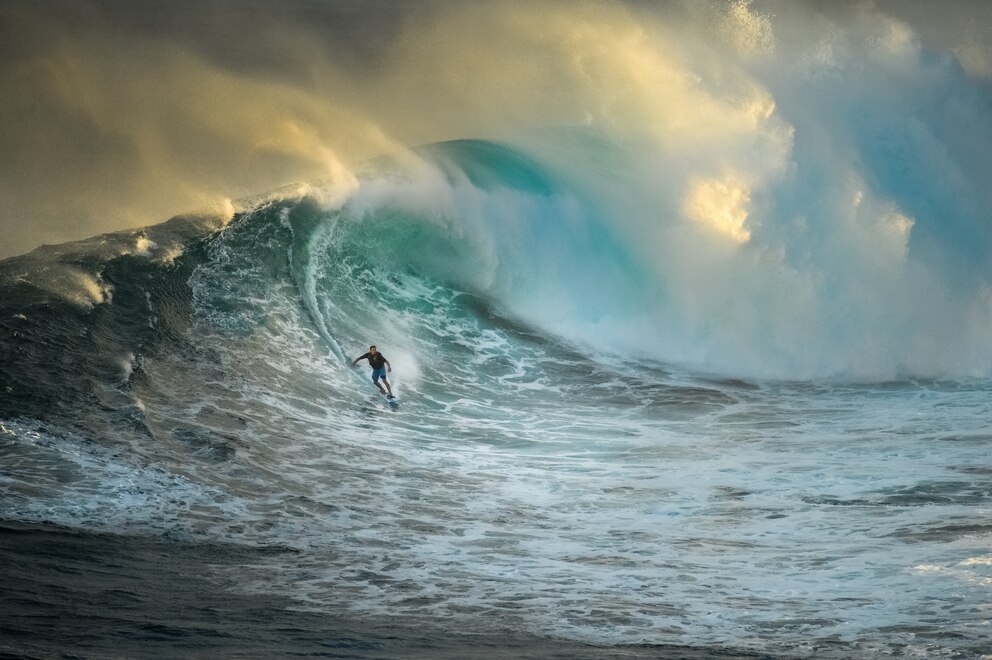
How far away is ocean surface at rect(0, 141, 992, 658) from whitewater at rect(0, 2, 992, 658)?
0.05m

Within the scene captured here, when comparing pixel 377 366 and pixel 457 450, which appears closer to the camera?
pixel 457 450

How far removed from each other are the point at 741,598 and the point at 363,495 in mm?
3613

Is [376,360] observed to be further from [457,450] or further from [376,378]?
[457,450]

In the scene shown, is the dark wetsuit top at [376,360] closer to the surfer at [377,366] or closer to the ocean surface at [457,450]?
the surfer at [377,366]

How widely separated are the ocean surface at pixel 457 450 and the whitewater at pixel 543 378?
5 centimetres

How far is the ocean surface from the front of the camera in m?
5.26

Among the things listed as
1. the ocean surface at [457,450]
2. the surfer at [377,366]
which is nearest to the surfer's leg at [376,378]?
the surfer at [377,366]

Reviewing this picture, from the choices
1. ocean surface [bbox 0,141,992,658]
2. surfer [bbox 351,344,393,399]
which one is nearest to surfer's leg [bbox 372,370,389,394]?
surfer [bbox 351,344,393,399]

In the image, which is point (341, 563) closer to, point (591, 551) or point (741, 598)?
point (591, 551)

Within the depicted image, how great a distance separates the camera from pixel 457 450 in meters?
10.3

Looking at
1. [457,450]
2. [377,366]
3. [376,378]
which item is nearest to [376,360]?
[377,366]

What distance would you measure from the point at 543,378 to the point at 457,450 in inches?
146

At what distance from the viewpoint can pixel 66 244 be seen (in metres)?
14.9

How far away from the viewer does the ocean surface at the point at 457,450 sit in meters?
5.26
